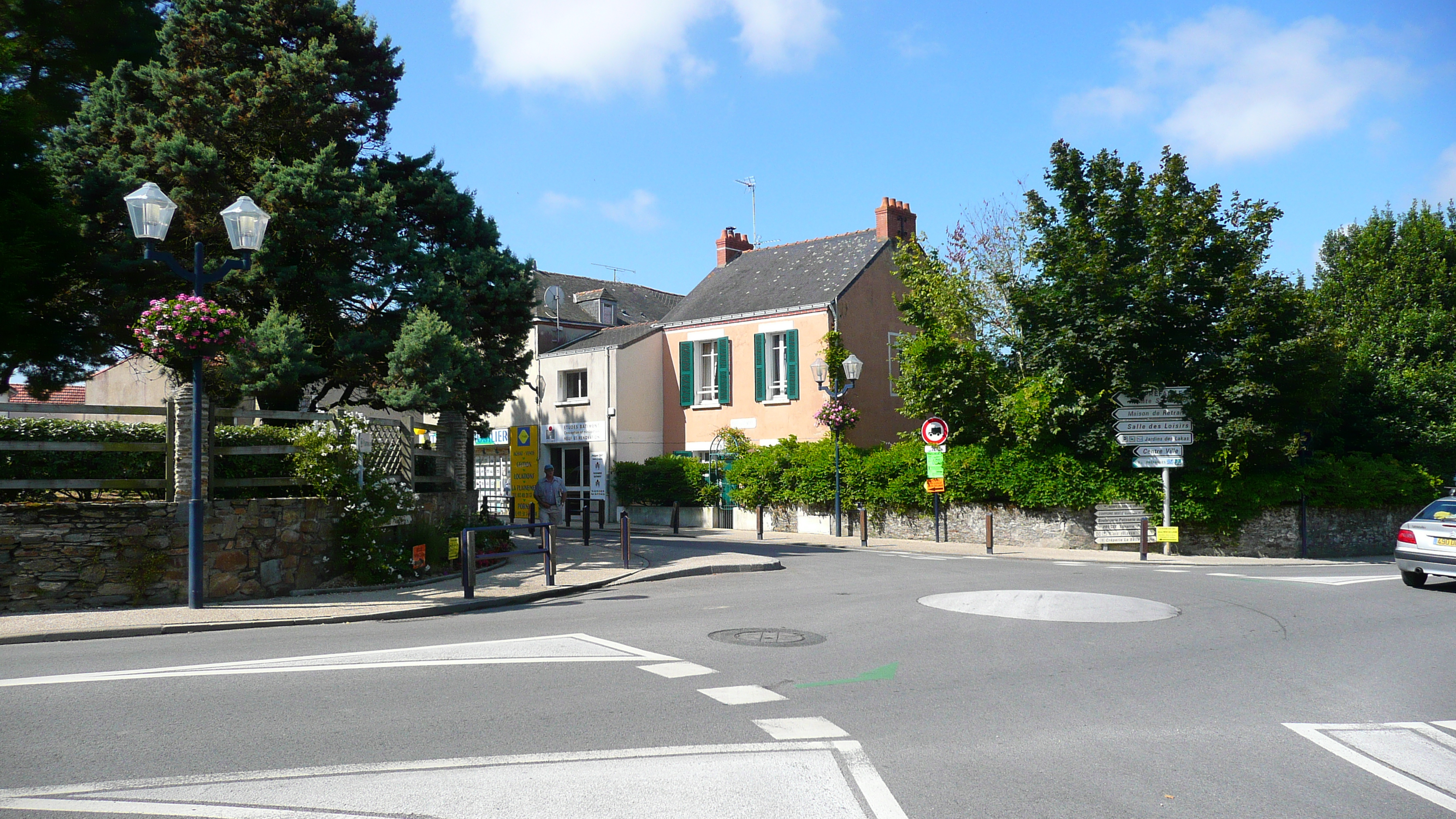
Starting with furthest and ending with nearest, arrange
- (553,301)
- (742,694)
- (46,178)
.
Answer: (553,301), (46,178), (742,694)

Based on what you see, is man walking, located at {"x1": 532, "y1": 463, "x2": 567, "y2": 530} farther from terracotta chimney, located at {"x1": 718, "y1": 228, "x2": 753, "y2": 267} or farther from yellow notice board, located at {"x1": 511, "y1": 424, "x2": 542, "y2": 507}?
terracotta chimney, located at {"x1": 718, "y1": 228, "x2": 753, "y2": 267}

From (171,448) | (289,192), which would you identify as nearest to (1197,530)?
(289,192)

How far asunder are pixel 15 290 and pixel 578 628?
1064 cm

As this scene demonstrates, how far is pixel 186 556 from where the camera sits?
38.8 feet

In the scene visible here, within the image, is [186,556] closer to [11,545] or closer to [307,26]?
[11,545]

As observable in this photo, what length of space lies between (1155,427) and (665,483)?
45.9 feet

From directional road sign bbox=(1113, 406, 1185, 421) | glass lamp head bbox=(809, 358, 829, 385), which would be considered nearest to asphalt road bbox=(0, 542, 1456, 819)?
directional road sign bbox=(1113, 406, 1185, 421)

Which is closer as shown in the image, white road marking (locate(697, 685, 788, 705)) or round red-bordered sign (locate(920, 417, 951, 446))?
white road marking (locate(697, 685, 788, 705))

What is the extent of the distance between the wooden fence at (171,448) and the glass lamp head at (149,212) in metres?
2.02

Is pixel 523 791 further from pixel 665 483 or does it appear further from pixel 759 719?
pixel 665 483

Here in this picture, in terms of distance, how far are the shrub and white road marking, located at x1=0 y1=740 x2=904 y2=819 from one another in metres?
23.3

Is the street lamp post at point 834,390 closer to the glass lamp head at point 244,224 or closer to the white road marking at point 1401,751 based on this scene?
the glass lamp head at point 244,224

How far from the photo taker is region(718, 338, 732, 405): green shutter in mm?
30062

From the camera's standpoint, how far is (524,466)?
58.1 feet
